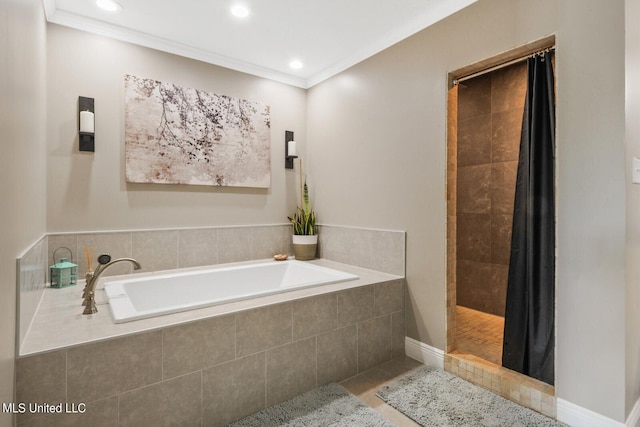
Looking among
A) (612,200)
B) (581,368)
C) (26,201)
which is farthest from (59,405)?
(612,200)

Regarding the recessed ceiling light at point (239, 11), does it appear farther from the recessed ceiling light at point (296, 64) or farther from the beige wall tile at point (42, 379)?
the beige wall tile at point (42, 379)

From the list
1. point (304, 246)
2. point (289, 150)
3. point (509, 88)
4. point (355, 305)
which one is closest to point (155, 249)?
point (304, 246)

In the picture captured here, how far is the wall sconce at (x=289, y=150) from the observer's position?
11.3ft

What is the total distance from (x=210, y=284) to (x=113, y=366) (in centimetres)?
128

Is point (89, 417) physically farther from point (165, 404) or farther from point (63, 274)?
point (63, 274)

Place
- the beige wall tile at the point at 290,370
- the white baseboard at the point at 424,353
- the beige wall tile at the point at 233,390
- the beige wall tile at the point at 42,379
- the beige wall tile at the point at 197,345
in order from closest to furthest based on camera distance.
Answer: the beige wall tile at the point at 42,379, the beige wall tile at the point at 197,345, the beige wall tile at the point at 233,390, the beige wall tile at the point at 290,370, the white baseboard at the point at 424,353

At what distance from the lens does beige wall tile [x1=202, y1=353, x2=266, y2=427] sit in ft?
5.54

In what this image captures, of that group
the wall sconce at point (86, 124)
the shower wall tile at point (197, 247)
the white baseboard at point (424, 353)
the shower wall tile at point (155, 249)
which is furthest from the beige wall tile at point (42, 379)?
the white baseboard at point (424, 353)

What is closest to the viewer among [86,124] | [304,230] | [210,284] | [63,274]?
[63,274]

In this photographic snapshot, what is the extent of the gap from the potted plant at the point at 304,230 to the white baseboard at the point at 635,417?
2.43 m

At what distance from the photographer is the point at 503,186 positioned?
131 inches

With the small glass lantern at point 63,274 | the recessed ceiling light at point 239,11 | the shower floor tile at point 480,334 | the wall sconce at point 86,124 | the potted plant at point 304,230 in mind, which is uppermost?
the recessed ceiling light at point 239,11

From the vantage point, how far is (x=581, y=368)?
5.55ft

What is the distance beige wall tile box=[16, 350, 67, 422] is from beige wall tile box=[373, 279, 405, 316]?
180 cm
